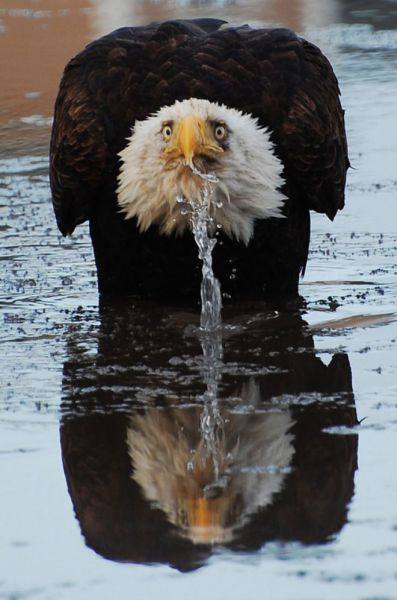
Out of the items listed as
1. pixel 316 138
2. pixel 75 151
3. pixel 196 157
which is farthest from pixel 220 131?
pixel 75 151

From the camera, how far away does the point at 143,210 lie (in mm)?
6402

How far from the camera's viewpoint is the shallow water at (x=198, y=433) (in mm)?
3580

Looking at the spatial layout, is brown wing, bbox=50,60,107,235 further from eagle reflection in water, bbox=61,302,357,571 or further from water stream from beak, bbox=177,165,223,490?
eagle reflection in water, bbox=61,302,357,571

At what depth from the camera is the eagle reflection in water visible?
379 centimetres

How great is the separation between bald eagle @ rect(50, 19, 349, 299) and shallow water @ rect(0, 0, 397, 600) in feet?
0.62

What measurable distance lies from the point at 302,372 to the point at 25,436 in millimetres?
1087

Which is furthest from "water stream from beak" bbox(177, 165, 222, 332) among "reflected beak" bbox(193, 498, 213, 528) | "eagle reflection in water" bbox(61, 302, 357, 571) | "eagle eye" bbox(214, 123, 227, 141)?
"reflected beak" bbox(193, 498, 213, 528)

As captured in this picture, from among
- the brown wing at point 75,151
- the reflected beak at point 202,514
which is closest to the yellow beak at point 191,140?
the brown wing at point 75,151

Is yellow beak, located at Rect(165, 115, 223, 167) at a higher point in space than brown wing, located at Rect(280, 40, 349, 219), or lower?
higher

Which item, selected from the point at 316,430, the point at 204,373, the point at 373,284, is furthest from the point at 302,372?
the point at 373,284

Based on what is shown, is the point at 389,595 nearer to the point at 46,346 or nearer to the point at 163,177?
the point at 46,346

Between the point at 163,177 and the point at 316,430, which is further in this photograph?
the point at 163,177

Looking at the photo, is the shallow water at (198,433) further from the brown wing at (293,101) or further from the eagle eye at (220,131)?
the eagle eye at (220,131)

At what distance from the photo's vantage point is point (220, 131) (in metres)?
6.17
